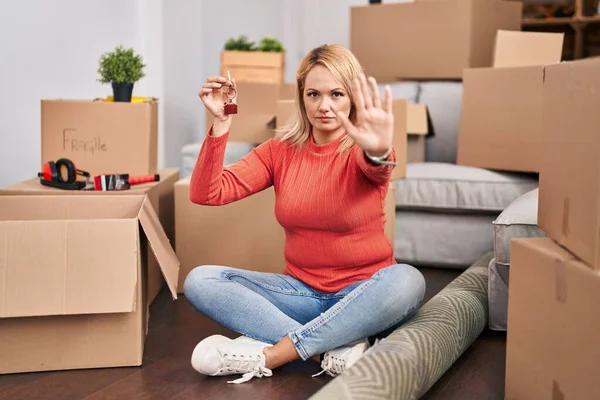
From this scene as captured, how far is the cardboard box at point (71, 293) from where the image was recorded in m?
1.74

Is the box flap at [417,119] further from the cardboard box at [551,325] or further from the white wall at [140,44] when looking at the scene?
the cardboard box at [551,325]

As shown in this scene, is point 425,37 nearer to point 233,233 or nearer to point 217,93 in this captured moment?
point 233,233

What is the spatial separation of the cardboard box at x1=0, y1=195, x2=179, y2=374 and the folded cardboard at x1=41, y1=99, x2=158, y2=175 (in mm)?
599

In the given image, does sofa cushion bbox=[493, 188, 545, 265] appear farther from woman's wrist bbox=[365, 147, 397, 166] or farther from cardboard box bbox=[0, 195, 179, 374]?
cardboard box bbox=[0, 195, 179, 374]

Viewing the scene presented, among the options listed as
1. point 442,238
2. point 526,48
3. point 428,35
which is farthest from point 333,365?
point 428,35

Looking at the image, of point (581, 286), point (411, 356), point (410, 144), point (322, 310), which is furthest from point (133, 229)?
point (410, 144)

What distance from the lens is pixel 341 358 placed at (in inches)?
70.2

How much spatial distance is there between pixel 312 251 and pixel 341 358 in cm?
27

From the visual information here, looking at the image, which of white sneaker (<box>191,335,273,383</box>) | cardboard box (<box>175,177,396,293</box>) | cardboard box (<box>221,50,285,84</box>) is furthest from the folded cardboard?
cardboard box (<box>221,50,285,84</box>)

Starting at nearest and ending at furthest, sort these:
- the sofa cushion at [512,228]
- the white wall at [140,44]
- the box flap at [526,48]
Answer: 1. the sofa cushion at [512,228]
2. the white wall at [140,44]
3. the box flap at [526,48]

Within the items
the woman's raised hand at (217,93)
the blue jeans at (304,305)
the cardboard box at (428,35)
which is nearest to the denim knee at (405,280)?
the blue jeans at (304,305)

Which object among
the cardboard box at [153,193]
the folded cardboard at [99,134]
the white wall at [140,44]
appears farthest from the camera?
the white wall at [140,44]

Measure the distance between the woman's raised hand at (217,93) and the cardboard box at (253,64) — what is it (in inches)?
75.3

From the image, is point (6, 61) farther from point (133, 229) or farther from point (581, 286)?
point (581, 286)
